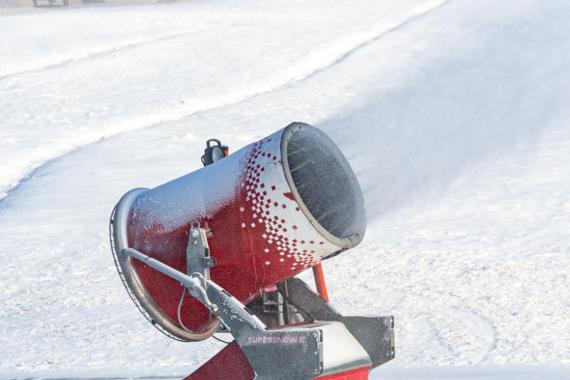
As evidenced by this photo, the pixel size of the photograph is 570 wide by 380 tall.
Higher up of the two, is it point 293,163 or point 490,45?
point 293,163

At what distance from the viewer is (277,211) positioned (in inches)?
132

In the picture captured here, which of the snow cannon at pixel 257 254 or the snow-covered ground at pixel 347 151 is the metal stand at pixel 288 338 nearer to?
the snow cannon at pixel 257 254

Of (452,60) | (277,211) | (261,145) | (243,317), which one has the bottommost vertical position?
(452,60)

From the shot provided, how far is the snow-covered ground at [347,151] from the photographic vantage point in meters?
5.20

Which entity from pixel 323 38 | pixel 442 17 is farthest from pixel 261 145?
pixel 442 17

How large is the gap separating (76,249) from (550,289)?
11.4ft

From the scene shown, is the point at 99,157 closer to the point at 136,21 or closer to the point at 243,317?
the point at 243,317

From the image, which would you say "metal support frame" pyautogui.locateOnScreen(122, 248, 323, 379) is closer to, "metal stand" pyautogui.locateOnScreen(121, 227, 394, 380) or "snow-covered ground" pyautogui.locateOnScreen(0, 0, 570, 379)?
"metal stand" pyautogui.locateOnScreen(121, 227, 394, 380)

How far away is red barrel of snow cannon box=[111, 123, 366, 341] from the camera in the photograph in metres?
3.38

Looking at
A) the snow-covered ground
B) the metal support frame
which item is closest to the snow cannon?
the metal support frame

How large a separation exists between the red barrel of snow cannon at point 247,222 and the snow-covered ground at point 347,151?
113 centimetres

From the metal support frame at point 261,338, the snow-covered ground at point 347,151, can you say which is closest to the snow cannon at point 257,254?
the metal support frame at point 261,338

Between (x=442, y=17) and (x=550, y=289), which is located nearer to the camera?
(x=550, y=289)

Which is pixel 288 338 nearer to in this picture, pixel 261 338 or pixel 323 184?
pixel 261 338
